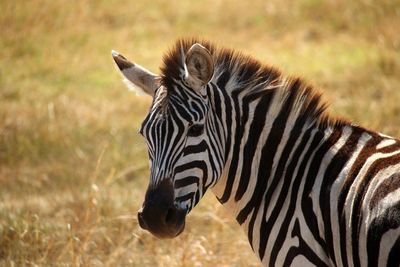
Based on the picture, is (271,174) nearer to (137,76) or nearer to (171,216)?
(171,216)

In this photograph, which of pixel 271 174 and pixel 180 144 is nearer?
pixel 180 144

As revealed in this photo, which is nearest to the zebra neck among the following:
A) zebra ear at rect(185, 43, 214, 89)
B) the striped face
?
the striped face

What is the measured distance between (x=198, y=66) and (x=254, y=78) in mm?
372

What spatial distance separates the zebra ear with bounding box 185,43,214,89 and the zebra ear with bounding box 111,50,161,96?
32 centimetres

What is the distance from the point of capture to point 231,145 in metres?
4.61

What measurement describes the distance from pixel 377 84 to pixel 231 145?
674 centimetres

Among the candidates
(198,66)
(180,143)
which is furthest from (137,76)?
(180,143)

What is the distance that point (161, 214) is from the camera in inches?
167

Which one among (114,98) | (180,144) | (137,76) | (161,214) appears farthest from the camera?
(114,98)

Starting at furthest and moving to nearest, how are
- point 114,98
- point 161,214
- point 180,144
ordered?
point 114,98, point 180,144, point 161,214

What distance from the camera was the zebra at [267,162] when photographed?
4227 mm

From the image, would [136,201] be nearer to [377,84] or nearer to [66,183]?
[66,183]

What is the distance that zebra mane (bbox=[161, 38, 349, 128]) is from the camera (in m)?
4.60

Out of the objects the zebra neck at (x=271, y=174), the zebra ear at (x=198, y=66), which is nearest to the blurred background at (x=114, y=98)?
the zebra neck at (x=271, y=174)
